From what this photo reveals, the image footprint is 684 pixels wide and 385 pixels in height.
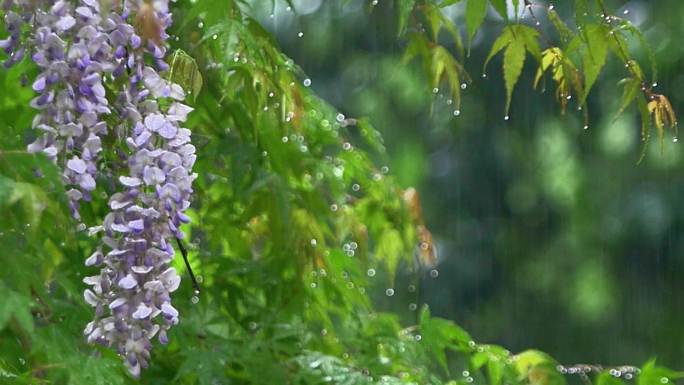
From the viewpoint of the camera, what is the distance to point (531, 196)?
6176 mm

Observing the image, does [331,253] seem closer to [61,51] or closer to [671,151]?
[61,51]

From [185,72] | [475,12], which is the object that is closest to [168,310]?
[185,72]

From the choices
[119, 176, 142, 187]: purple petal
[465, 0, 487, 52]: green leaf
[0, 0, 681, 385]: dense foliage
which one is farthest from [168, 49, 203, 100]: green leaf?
[465, 0, 487, 52]: green leaf

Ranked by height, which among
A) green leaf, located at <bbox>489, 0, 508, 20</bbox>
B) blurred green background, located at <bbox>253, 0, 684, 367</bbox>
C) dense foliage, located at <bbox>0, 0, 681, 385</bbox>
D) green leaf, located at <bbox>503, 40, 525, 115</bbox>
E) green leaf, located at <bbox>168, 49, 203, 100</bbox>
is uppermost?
green leaf, located at <bbox>489, 0, 508, 20</bbox>

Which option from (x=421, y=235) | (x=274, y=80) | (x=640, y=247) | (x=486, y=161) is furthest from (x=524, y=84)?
(x=274, y=80)

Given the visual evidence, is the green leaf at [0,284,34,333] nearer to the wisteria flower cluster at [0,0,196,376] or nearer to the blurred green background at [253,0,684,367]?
the wisteria flower cluster at [0,0,196,376]

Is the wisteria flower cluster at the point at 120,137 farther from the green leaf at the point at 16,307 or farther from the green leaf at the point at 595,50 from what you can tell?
the green leaf at the point at 595,50

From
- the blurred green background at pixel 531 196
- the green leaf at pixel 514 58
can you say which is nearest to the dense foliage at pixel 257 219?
the green leaf at pixel 514 58

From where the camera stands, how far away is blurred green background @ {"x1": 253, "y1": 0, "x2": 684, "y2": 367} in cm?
578

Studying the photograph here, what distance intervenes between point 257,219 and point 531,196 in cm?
415

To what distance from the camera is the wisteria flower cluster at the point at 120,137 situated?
1.41 metres

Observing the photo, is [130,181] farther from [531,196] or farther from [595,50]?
[531,196]

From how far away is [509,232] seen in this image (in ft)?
20.5

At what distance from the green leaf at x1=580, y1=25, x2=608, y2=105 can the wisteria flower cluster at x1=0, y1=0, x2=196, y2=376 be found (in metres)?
0.52
